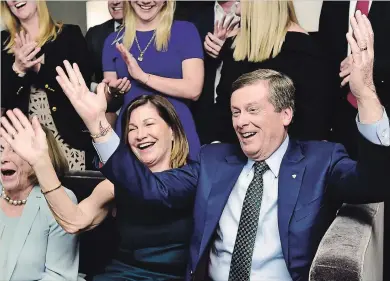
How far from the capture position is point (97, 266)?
2252 mm

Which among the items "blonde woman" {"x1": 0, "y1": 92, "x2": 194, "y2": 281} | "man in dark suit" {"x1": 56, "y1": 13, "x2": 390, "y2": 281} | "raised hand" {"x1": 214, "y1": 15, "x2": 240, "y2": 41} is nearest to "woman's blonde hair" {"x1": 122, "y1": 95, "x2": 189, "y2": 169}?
"blonde woman" {"x1": 0, "y1": 92, "x2": 194, "y2": 281}

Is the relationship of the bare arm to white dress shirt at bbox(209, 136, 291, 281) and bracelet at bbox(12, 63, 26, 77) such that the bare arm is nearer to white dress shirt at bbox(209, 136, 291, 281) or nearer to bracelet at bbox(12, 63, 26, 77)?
white dress shirt at bbox(209, 136, 291, 281)

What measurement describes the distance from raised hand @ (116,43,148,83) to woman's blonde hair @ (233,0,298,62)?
42 centimetres

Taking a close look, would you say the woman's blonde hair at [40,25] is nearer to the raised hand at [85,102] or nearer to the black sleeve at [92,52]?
the black sleeve at [92,52]

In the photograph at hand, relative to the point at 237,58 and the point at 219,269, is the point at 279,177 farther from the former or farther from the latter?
the point at 237,58

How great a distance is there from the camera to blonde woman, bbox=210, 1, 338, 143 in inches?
85.9

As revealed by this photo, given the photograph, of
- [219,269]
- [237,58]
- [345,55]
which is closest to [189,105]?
[237,58]

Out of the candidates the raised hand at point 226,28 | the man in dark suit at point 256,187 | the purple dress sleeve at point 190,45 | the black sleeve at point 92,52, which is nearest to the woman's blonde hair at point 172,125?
the man in dark suit at point 256,187


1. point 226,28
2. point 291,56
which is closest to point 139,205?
point 291,56

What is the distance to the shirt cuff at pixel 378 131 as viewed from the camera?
1.63 metres

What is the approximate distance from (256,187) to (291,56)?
1.77 ft

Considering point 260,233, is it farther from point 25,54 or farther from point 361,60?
point 25,54

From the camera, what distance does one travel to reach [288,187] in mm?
1852

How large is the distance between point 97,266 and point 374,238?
0.95m
